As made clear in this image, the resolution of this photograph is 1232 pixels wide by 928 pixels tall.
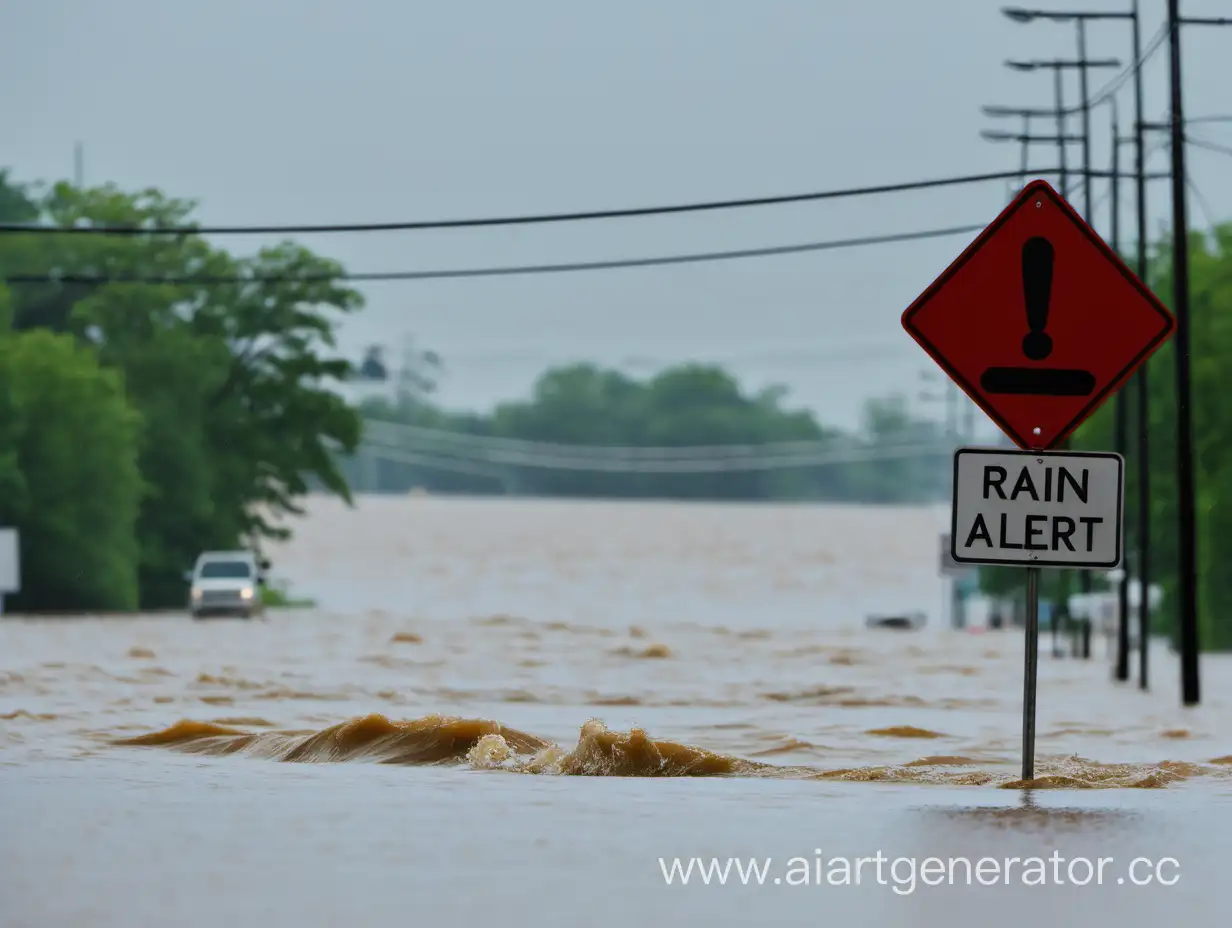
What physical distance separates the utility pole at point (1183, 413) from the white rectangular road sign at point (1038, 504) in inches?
950

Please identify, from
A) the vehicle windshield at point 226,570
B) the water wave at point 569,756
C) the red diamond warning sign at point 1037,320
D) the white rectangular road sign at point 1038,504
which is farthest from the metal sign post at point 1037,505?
the vehicle windshield at point 226,570

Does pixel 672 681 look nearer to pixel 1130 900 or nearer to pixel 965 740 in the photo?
pixel 965 740

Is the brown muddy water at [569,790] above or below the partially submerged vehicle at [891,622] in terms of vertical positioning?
above

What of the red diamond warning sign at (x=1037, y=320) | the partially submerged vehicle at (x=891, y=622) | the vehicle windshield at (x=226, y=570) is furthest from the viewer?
the partially submerged vehicle at (x=891, y=622)

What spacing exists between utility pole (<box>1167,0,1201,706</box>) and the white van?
130ft

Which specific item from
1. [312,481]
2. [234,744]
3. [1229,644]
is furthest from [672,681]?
[312,481]

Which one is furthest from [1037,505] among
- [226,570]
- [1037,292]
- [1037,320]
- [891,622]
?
[891,622]

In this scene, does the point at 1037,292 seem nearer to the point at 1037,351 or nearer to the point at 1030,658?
the point at 1037,351

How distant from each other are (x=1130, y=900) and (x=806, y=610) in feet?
356

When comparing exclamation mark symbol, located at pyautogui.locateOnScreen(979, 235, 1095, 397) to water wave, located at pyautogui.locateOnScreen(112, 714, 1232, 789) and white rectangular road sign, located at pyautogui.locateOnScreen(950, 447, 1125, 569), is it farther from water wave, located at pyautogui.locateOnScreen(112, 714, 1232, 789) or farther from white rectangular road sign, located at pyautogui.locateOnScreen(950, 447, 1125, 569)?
water wave, located at pyautogui.locateOnScreen(112, 714, 1232, 789)

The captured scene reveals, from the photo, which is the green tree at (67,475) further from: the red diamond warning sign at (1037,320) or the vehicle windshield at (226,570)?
the red diamond warning sign at (1037,320)

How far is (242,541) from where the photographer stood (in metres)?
95.4

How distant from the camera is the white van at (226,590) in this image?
73.0m

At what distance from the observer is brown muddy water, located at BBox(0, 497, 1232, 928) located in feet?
32.5
